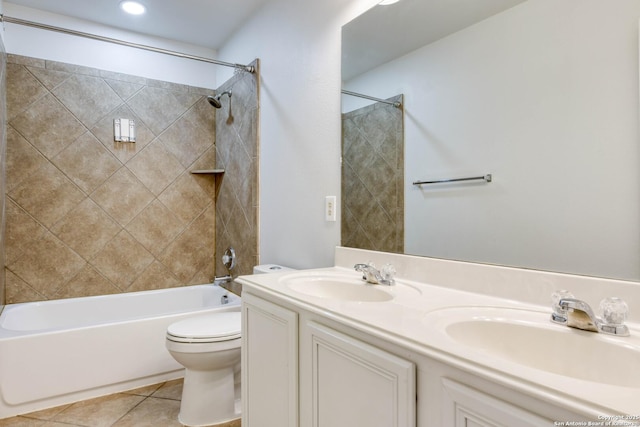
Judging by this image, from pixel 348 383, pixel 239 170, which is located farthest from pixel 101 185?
pixel 348 383

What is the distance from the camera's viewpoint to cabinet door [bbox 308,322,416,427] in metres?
0.77

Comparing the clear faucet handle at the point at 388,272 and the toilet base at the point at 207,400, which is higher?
the clear faucet handle at the point at 388,272

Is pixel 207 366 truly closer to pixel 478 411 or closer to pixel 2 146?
pixel 478 411

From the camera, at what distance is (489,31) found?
121 cm

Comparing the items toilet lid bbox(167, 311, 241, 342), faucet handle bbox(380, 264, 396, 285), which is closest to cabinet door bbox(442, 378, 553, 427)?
faucet handle bbox(380, 264, 396, 285)

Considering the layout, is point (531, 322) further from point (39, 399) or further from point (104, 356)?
point (39, 399)

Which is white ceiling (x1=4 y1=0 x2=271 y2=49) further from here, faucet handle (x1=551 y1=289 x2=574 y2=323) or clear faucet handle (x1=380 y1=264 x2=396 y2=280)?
faucet handle (x1=551 y1=289 x2=574 y2=323)

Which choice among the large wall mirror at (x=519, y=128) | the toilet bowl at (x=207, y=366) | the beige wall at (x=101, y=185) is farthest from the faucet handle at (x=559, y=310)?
the beige wall at (x=101, y=185)

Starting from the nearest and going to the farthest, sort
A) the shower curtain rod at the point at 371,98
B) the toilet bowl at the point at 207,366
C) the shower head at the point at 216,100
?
the shower curtain rod at the point at 371,98, the toilet bowl at the point at 207,366, the shower head at the point at 216,100

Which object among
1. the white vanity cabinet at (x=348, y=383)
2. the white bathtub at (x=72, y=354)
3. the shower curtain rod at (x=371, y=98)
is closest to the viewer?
the white vanity cabinet at (x=348, y=383)

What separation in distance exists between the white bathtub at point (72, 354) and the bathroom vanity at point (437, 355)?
3.68ft

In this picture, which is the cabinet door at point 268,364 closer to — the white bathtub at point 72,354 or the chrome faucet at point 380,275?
the chrome faucet at point 380,275

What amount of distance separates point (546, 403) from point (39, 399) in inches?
96.7

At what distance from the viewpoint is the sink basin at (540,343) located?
28.8 inches
